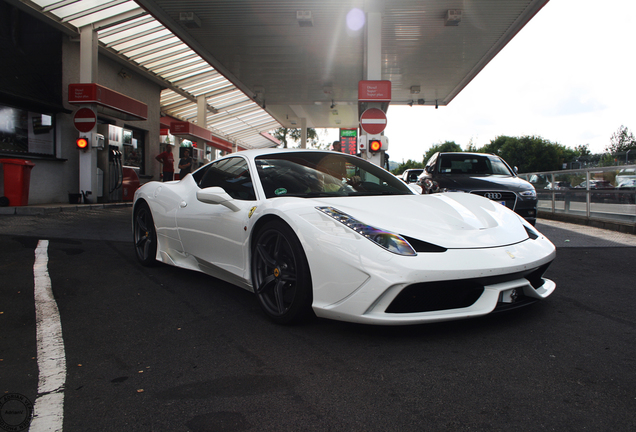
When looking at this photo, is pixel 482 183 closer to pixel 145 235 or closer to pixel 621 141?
pixel 145 235

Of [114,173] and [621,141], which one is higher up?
[621,141]

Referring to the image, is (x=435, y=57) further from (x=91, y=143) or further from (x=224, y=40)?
(x=91, y=143)

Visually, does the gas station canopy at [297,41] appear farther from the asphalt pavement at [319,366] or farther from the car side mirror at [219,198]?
the asphalt pavement at [319,366]

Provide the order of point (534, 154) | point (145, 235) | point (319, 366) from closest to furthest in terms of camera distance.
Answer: point (319, 366), point (145, 235), point (534, 154)

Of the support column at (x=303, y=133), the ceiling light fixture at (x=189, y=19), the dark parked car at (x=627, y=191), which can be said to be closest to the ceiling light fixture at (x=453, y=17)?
the dark parked car at (x=627, y=191)

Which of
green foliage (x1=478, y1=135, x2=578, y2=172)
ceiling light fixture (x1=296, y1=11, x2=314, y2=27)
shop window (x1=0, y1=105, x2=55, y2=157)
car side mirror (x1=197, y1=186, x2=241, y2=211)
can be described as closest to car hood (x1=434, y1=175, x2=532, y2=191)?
ceiling light fixture (x1=296, y1=11, x2=314, y2=27)

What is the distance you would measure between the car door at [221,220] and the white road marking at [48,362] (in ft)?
3.45

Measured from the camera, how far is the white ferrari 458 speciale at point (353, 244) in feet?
7.47

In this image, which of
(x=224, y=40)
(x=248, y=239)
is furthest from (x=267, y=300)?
(x=224, y=40)

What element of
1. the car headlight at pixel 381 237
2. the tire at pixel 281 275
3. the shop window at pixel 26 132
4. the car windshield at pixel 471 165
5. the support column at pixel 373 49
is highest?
the support column at pixel 373 49

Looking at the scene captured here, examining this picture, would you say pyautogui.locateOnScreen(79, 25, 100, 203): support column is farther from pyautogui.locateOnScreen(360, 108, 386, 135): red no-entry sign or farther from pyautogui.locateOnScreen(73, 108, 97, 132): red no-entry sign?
pyautogui.locateOnScreen(360, 108, 386, 135): red no-entry sign

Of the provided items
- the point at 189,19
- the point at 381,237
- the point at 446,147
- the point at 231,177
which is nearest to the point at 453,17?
the point at 189,19

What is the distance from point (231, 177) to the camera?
3.61m

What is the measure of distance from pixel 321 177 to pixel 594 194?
8019mm
